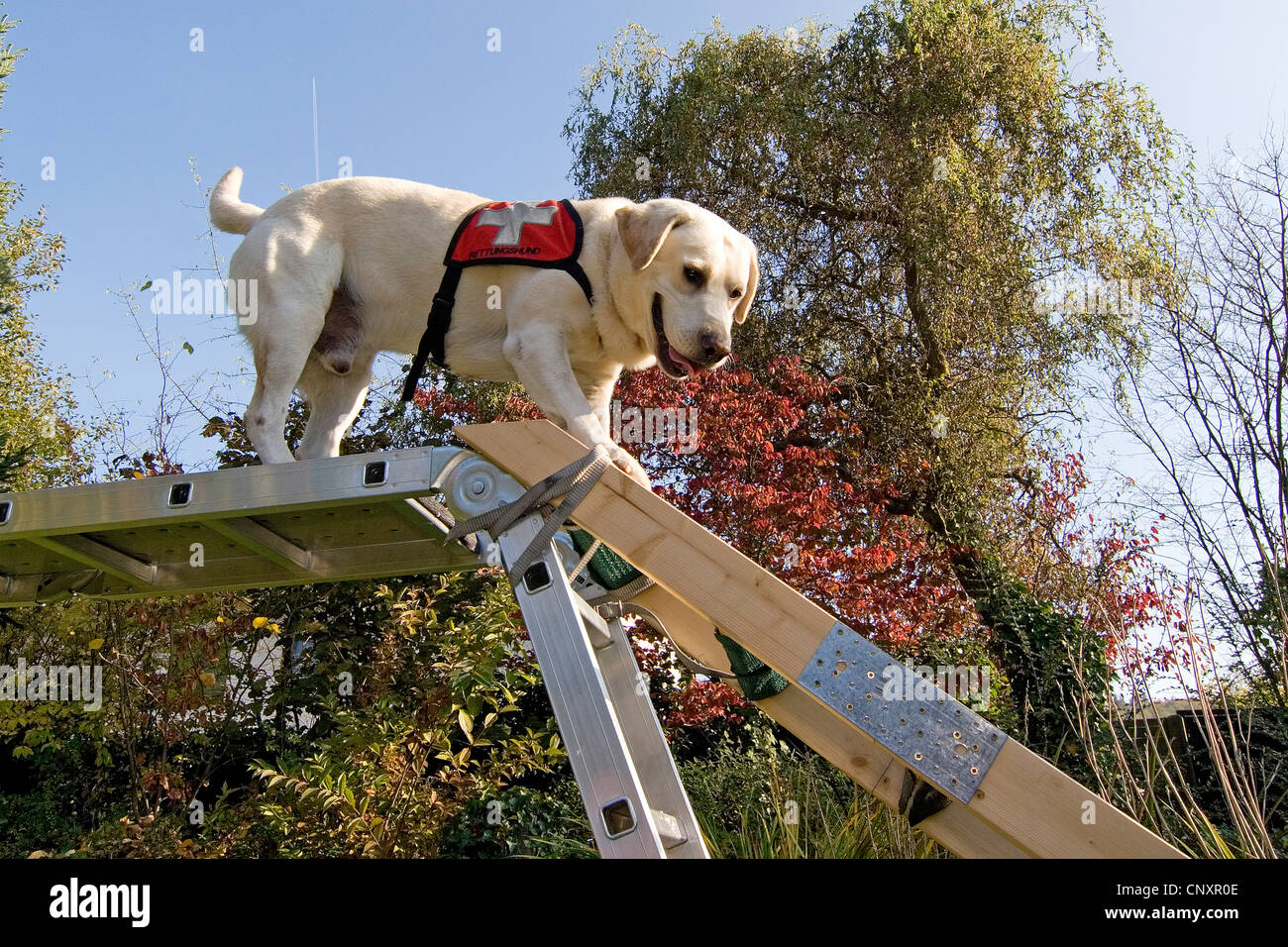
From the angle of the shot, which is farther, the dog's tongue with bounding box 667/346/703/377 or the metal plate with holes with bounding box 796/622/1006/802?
the dog's tongue with bounding box 667/346/703/377

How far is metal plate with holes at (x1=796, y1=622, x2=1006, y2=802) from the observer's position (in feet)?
5.73

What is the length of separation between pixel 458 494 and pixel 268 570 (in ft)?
4.38

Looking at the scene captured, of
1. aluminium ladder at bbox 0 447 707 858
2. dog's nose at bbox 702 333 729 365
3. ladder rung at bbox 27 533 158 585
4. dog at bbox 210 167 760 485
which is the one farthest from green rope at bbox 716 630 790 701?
ladder rung at bbox 27 533 158 585

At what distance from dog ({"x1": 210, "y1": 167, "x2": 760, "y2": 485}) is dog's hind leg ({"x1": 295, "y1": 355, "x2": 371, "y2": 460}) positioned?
0.10m

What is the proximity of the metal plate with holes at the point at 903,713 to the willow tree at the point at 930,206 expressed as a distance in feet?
34.2

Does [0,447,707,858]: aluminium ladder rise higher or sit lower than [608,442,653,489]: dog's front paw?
lower

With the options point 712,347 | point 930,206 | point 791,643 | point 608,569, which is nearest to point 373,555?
point 608,569

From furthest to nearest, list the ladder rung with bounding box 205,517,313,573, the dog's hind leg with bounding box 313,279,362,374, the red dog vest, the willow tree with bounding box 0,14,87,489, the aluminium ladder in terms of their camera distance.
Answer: the willow tree with bounding box 0,14,87,489, the dog's hind leg with bounding box 313,279,362,374, the red dog vest, the ladder rung with bounding box 205,517,313,573, the aluminium ladder

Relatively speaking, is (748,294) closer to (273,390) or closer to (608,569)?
(608,569)

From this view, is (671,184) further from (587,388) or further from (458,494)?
(458,494)

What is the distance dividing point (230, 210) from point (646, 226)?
1.64m

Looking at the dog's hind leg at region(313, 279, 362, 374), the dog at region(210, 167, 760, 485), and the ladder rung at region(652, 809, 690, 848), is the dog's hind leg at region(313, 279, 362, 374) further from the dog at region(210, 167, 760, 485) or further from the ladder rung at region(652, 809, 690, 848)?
the ladder rung at region(652, 809, 690, 848)

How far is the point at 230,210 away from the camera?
3.63m

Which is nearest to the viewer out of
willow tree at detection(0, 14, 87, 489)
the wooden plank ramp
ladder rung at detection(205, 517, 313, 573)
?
the wooden plank ramp
